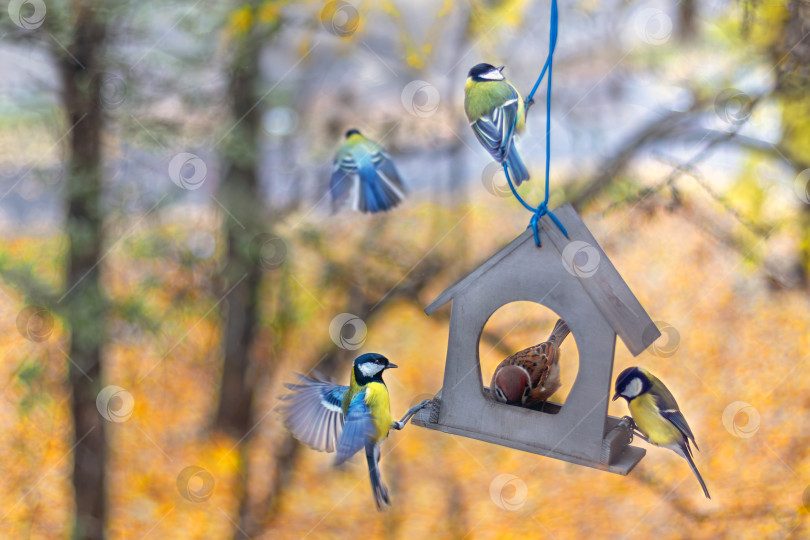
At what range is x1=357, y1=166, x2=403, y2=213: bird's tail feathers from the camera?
2.78 metres

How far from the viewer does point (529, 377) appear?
1937 mm

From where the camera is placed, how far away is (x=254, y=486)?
5.49 m

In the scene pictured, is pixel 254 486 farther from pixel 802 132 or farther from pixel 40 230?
pixel 802 132

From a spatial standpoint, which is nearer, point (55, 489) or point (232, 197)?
point (232, 197)

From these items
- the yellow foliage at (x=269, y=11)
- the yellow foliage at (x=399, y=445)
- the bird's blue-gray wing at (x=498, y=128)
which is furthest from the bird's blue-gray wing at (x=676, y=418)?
the yellow foliage at (x=269, y=11)

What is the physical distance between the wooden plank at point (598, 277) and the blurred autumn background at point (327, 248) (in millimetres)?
2010

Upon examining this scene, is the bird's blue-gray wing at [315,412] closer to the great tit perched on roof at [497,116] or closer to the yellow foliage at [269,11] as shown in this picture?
the great tit perched on roof at [497,116]

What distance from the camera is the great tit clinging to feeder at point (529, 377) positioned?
1.90 meters

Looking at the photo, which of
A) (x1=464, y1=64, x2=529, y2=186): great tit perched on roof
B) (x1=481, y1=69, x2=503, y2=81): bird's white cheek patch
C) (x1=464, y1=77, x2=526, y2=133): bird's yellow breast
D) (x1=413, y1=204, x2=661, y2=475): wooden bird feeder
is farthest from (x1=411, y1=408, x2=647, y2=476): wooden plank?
(x1=481, y1=69, x2=503, y2=81): bird's white cheek patch

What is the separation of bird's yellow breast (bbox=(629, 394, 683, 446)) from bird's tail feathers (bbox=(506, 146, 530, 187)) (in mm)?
676

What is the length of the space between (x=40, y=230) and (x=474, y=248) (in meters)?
3.58

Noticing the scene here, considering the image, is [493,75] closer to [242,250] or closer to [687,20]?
[242,250]

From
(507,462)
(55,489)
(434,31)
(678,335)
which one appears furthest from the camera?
(678,335)

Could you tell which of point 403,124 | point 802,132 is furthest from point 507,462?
point 802,132
